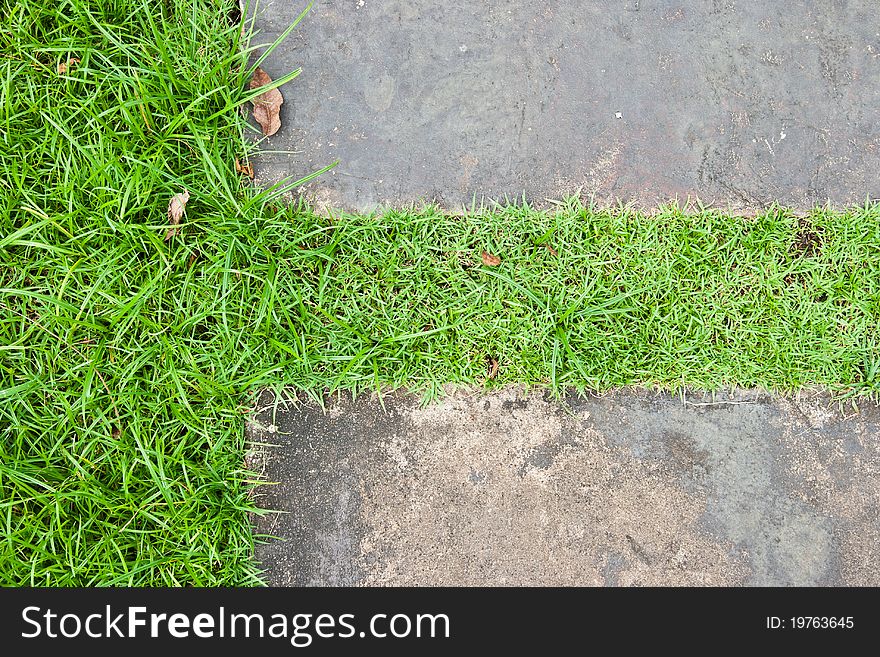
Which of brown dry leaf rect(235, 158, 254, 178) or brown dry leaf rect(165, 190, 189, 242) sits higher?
brown dry leaf rect(235, 158, 254, 178)

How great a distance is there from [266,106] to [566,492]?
1.66 metres

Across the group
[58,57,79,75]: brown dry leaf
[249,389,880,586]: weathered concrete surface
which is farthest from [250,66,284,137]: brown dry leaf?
[249,389,880,586]: weathered concrete surface

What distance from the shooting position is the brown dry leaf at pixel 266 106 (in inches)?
75.3

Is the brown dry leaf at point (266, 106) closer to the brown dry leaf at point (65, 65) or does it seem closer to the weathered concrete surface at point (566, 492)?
the brown dry leaf at point (65, 65)

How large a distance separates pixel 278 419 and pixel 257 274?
0.49 metres

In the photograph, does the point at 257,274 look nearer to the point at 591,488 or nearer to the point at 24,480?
the point at 24,480

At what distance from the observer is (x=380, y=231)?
1911mm

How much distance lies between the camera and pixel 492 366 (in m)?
1.89

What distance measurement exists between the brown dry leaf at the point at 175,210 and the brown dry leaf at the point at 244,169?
0.19 m

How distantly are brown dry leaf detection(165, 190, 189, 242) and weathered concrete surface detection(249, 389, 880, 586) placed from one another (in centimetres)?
68

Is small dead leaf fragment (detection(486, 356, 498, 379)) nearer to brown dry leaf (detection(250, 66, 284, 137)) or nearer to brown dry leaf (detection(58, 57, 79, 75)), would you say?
brown dry leaf (detection(250, 66, 284, 137))

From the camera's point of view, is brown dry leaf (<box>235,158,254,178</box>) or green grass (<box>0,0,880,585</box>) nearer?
green grass (<box>0,0,880,585</box>)

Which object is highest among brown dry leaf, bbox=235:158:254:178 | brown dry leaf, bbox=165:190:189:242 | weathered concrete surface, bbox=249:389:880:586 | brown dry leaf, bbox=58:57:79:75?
brown dry leaf, bbox=58:57:79:75

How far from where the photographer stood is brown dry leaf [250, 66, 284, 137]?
191 cm
